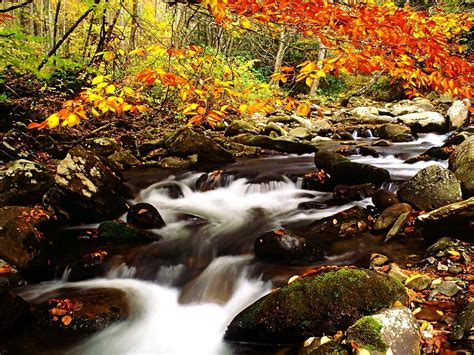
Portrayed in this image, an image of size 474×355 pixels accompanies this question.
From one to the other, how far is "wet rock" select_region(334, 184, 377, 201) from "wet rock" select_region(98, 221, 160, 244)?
3932 millimetres

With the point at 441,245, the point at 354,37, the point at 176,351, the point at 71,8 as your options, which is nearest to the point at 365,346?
the point at 176,351

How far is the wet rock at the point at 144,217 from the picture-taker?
21.1 feet

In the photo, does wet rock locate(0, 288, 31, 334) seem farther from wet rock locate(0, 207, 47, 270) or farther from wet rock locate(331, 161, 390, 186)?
wet rock locate(331, 161, 390, 186)

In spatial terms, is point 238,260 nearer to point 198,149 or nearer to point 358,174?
point 358,174

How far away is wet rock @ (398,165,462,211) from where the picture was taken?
19.3ft

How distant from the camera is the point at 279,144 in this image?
11664mm

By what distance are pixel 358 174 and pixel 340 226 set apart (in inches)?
78.3

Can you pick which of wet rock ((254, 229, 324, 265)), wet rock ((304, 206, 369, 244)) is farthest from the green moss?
wet rock ((304, 206, 369, 244))

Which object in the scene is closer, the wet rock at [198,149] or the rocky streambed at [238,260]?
the rocky streambed at [238,260]

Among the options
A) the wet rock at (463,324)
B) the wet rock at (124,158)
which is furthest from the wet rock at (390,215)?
the wet rock at (124,158)

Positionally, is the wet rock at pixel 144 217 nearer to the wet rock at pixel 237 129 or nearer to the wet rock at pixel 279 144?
the wet rock at pixel 279 144

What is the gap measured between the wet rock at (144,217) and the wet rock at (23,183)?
1.66 meters

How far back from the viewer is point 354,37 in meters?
4.97

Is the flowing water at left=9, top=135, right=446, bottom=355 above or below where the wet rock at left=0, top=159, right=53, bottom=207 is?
below
